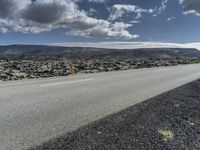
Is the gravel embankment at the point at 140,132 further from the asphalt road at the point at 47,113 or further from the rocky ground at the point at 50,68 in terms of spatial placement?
the rocky ground at the point at 50,68

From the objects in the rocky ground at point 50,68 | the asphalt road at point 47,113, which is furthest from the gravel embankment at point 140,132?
the rocky ground at point 50,68

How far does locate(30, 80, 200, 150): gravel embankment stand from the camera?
11.2 feet

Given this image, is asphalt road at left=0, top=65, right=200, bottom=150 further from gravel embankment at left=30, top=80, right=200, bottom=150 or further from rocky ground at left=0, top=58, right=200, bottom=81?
rocky ground at left=0, top=58, right=200, bottom=81

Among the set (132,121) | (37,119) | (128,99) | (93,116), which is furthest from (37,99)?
(132,121)

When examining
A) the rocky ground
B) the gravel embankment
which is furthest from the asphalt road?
the rocky ground

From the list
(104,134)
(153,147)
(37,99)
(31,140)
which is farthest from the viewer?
(37,99)

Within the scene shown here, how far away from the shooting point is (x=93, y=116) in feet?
16.6

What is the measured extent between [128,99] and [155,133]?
118 inches

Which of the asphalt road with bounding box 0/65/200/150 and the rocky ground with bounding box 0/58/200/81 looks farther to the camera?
the rocky ground with bounding box 0/58/200/81

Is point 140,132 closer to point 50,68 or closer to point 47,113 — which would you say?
point 47,113

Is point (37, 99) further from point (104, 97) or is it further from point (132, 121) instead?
point (132, 121)

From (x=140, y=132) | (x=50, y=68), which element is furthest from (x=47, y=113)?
(x=50, y=68)

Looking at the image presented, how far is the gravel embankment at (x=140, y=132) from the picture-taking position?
3.43 metres

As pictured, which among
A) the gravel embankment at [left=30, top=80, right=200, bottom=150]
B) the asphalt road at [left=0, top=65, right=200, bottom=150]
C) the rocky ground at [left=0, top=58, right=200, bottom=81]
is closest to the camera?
the gravel embankment at [left=30, top=80, right=200, bottom=150]
